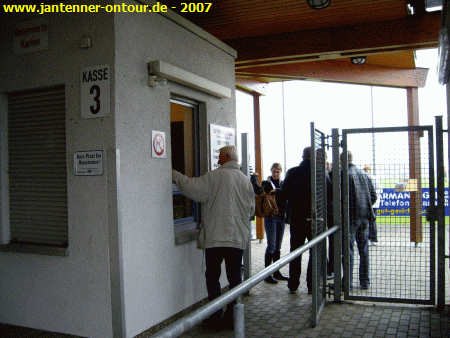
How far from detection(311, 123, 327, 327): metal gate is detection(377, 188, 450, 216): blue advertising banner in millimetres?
628

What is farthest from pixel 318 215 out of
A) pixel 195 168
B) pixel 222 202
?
pixel 195 168

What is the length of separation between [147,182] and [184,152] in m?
1.02

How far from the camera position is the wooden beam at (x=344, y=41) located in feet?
19.5

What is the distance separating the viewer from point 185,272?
4617 mm

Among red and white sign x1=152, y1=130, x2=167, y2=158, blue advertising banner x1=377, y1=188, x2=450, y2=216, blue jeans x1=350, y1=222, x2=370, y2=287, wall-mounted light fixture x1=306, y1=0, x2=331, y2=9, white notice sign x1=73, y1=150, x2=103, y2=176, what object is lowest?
blue jeans x1=350, y1=222, x2=370, y2=287

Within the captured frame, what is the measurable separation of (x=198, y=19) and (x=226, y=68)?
0.80 metres

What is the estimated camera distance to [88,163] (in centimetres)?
379

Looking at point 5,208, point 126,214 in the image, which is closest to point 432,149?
point 126,214

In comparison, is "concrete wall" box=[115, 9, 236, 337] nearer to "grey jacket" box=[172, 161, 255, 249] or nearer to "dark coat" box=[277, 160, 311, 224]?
"grey jacket" box=[172, 161, 255, 249]

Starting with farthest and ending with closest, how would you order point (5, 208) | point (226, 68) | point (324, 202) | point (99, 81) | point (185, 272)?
point (226, 68) < point (324, 202) < point (185, 272) < point (5, 208) < point (99, 81)

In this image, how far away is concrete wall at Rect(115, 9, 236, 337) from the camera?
373 centimetres

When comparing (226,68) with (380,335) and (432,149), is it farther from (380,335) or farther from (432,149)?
(380,335)

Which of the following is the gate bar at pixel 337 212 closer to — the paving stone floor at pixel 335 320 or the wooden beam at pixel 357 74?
the paving stone floor at pixel 335 320

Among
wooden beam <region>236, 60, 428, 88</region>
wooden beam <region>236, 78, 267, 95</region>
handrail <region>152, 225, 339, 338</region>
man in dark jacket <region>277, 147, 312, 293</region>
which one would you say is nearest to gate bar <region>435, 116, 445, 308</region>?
man in dark jacket <region>277, 147, 312, 293</region>
